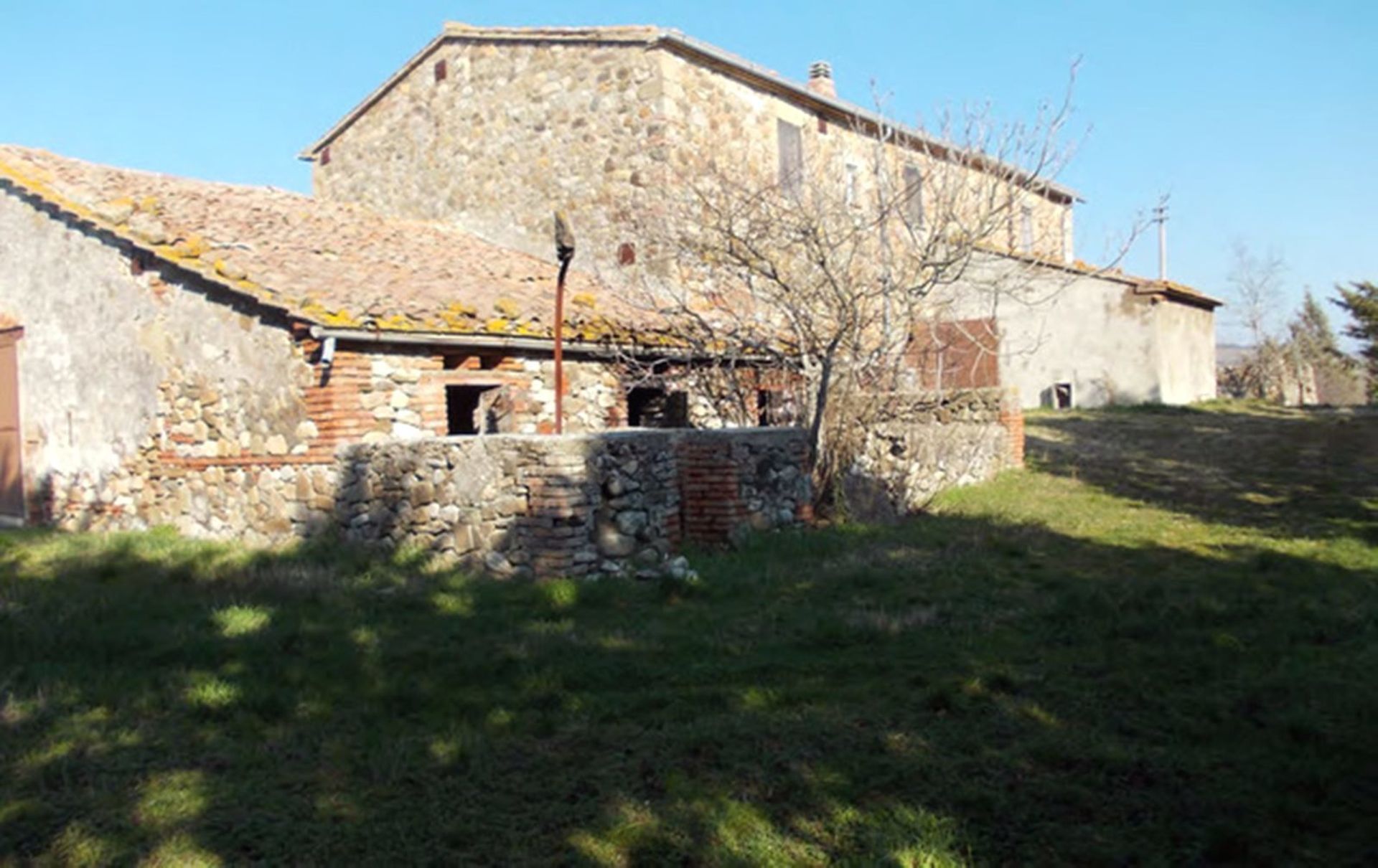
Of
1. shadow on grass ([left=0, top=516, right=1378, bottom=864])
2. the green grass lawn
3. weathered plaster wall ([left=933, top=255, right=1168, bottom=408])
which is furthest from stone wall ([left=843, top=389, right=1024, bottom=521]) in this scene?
weathered plaster wall ([left=933, top=255, right=1168, bottom=408])

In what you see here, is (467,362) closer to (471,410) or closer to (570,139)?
(471,410)

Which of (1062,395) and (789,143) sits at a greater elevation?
(789,143)

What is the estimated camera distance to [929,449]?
12672 millimetres

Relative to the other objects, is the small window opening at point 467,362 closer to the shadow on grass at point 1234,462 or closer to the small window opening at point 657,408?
the small window opening at point 657,408

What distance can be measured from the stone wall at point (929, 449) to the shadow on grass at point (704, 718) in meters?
3.33

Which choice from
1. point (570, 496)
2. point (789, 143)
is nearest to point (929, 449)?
point (570, 496)

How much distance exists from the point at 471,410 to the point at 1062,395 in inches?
576

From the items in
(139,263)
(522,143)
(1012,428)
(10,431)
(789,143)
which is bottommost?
(1012,428)

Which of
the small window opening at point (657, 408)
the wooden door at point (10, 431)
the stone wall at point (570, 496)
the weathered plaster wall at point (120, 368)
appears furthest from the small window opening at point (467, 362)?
the wooden door at point (10, 431)

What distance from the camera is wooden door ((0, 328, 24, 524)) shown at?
13.2m

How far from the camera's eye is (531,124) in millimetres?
16500

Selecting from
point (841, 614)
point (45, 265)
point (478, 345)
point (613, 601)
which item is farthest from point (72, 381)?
point (841, 614)

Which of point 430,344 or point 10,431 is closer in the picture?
point 430,344

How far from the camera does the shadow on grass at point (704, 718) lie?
A: 12.6 feet
